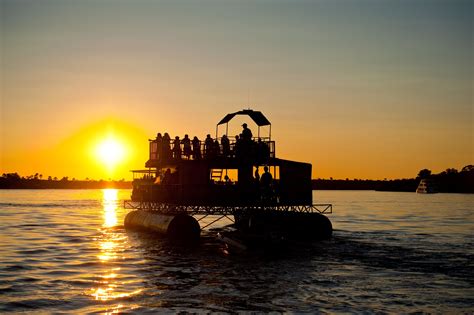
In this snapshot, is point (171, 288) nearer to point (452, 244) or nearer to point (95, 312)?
point (95, 312)

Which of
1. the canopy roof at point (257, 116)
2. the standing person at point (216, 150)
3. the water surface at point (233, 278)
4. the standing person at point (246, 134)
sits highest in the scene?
the canopy roof at point (257, 116)

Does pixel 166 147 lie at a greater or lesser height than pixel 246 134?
lesser

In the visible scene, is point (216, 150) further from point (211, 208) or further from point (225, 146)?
point (211, 208)

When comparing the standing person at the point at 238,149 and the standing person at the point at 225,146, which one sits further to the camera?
the standing person at the point at 225,146

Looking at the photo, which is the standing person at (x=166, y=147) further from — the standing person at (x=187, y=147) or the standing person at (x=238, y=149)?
the standing person at (x=238, y=149)

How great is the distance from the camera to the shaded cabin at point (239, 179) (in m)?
45.9

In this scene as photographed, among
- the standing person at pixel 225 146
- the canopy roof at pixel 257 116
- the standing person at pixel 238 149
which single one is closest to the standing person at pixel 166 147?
the canopy roof at pixel 257 116

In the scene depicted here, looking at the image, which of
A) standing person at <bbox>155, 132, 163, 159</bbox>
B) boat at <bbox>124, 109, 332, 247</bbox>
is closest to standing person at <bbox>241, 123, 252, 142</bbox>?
boat at <bbox>124, 109, 332, 247</bbox>

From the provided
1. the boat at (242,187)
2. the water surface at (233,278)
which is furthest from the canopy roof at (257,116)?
the water surface at (233,278)

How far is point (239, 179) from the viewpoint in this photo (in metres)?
47.2

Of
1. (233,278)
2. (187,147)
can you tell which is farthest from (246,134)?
(233,278)

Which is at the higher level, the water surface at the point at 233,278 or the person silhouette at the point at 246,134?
the person silhouette at the point at 246,134

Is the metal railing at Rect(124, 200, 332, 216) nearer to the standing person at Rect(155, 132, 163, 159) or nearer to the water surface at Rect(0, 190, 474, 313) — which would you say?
the water surface at Rect(0, 190, 474, 313)

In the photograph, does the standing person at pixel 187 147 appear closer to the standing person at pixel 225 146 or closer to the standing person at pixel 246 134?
the standing person at pixel 225 146
